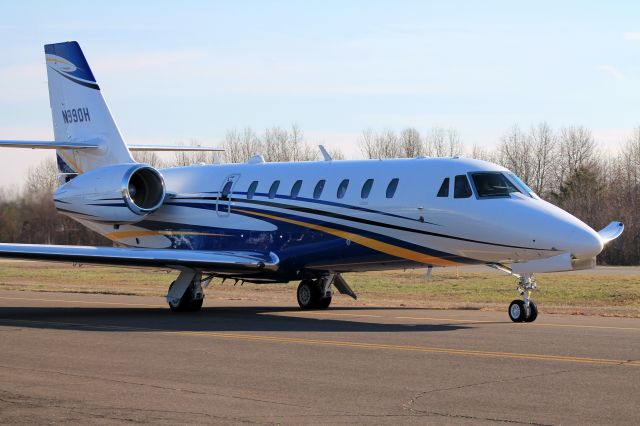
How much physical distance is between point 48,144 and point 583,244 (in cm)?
1357

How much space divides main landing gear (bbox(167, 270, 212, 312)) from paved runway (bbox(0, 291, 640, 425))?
8.71 feet

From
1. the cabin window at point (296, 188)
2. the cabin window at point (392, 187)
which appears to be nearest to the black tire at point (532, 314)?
the cabin window at point (392, 187)

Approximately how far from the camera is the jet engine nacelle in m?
24.6

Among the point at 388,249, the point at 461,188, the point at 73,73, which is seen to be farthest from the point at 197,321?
the point at 73,73

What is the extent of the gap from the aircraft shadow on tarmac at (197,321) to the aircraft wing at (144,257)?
103 centimetres

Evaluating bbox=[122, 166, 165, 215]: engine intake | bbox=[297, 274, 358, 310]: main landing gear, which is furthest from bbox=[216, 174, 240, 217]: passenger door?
bbox=[297, 274, 358, 310]: main landing gear

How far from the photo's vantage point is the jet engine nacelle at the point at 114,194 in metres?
24.6

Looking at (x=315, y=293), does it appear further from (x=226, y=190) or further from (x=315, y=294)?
(x=226, y=190)

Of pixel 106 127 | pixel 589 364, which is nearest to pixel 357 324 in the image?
pixel 589 364

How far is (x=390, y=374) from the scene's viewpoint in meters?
12.2

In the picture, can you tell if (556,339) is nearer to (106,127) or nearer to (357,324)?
(357,324)

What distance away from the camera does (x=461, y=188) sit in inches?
778

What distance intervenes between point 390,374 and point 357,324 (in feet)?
23.5

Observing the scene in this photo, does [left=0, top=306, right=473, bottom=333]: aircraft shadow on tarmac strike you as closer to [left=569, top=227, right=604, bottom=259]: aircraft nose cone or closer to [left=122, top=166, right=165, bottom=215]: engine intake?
[left=569, top=227, right=604, bottom=259]: aircraft nose cone
